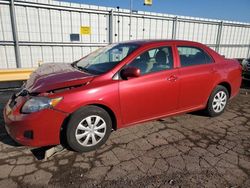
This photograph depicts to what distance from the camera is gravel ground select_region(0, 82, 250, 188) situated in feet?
8.23

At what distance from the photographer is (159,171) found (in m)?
2.70

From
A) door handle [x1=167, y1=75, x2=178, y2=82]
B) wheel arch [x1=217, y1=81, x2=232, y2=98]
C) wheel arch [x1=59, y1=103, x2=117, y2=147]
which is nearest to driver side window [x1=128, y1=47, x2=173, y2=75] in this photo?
door handle [x1=167, y1=75, x2=178, y2=82]

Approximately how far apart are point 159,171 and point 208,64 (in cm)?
246

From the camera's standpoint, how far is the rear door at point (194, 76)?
381 cm

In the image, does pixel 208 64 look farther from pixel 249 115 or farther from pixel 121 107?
pixel 121 107

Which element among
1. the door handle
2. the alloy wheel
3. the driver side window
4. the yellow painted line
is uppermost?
the driver side window

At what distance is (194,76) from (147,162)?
189cm

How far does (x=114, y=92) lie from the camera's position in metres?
3.09

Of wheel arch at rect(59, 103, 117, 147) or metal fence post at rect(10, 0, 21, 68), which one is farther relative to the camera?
metal fence post at rect(10, 0, 21, 68)

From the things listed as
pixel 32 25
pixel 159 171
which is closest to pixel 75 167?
pixel 159 171

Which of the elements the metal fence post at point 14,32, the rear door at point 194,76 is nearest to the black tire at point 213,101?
the rear door at point 194,76

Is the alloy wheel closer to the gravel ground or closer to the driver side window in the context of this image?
the gravel ground

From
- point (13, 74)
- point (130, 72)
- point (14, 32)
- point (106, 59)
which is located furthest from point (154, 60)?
point (14, 32)

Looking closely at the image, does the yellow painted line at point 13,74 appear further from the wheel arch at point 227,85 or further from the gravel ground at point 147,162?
the wheel arch at point 227,85
